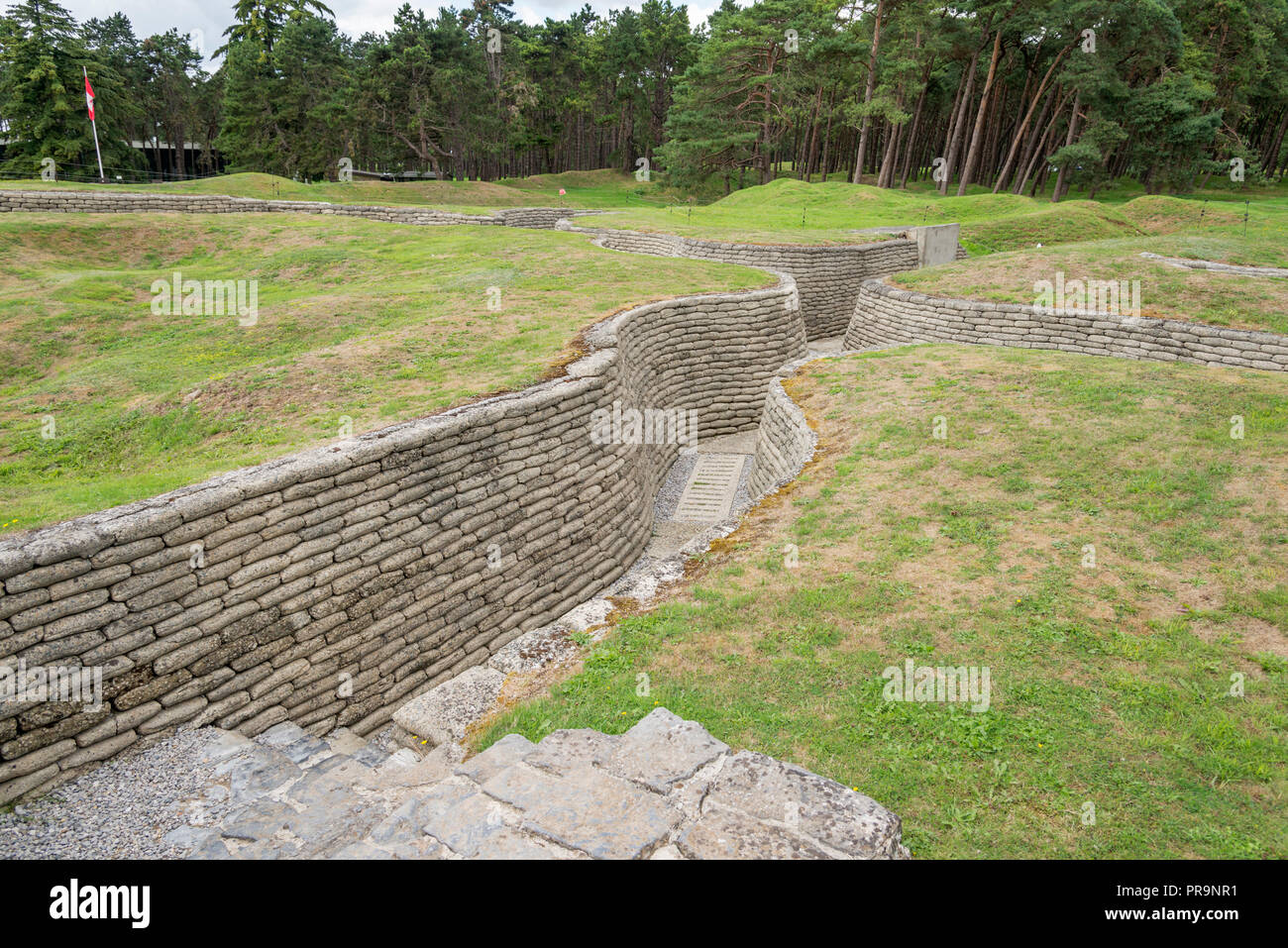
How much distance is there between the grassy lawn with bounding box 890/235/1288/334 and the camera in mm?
13766

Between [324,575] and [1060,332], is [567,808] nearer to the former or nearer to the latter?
[324,575]

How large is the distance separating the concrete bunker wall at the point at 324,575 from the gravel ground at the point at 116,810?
162 millimetres

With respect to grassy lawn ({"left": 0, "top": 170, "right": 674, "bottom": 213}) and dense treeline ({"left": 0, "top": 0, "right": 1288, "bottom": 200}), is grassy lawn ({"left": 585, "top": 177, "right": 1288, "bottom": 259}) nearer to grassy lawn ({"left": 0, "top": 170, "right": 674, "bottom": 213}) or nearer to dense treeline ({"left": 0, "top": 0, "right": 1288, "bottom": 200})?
dense treeline ({"left": 0, "top": 0, "right": 1288, "bottom": 200})

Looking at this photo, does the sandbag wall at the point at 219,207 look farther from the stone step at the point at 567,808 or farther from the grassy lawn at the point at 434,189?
the stone step at the point at 567,808

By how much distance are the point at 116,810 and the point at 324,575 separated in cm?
237

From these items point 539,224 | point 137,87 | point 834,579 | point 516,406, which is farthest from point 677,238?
point 137,87

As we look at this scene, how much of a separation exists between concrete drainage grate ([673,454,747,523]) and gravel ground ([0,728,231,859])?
8.38m

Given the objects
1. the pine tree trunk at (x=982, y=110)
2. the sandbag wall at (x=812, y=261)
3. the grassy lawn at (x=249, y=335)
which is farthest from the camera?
the pine tree trunk at (x=982, y=110)

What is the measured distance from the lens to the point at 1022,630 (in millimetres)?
5980

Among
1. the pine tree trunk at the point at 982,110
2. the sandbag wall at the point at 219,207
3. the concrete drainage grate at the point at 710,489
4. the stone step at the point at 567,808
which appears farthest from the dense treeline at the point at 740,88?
the stone step at the point at 567,808

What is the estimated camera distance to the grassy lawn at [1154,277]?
45.2 ft

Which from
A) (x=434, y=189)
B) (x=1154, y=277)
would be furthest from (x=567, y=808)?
(x=434, y=189)

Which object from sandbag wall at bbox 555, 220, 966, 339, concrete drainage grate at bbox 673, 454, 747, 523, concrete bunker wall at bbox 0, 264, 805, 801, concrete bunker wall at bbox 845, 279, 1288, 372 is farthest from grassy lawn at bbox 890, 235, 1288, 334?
concrete bunker wall at bbox 0, 264, 805, 801

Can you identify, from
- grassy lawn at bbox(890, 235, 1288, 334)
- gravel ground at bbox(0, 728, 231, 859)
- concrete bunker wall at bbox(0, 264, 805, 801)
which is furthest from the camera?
grassy lawn at bbox(890, 235, 1288, 334)
